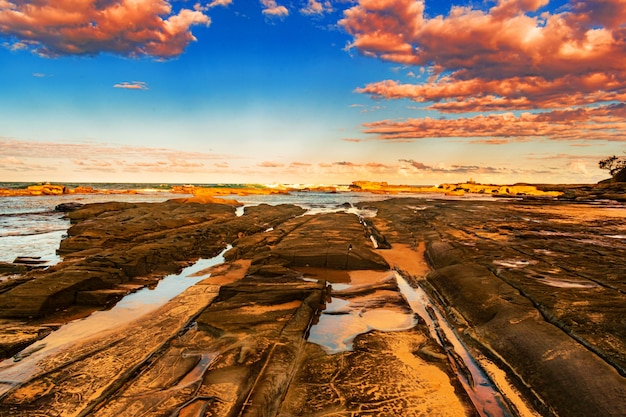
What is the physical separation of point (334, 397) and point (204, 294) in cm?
524

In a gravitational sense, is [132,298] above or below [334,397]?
below

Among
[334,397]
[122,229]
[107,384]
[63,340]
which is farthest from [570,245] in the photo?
[122,229]

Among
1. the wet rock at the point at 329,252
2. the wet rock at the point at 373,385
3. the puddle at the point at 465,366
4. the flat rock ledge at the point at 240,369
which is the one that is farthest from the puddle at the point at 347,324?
the wet rock at the point at 329,252

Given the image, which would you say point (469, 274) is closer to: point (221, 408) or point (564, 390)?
point (564, 390)

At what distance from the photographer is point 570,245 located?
1175cm

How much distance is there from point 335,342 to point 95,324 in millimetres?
4866

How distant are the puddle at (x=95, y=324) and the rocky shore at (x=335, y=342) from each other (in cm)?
7

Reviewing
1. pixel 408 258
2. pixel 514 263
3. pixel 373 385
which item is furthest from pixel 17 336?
pixel 514 263

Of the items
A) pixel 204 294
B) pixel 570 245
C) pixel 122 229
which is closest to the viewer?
pixel 204 294

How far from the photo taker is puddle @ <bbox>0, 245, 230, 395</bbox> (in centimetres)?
486

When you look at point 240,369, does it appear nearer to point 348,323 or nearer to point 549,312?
point 348,323

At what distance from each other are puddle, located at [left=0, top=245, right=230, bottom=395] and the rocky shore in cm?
7

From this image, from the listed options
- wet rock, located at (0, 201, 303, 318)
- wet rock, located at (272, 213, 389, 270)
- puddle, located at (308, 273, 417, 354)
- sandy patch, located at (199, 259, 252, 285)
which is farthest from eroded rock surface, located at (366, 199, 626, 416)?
wet rock, located at (0, 201, 303, 318)

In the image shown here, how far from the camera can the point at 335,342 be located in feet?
18.2
